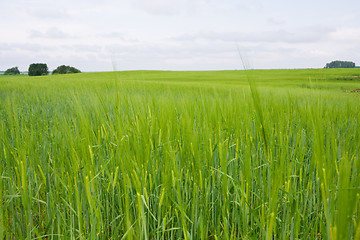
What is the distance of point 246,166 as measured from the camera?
692mm

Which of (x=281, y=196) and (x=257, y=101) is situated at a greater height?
(x=257, y=101)

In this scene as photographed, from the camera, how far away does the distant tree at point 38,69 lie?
115 feet

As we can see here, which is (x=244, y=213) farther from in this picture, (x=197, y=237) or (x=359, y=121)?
(x=359, y=121)

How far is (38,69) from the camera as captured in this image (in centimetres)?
3500

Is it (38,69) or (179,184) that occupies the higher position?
(38,69)

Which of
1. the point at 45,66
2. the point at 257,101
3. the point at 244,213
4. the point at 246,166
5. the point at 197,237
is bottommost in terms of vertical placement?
the point at 197,237

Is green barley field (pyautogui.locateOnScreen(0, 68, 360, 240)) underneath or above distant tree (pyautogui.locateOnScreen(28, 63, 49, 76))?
underneath

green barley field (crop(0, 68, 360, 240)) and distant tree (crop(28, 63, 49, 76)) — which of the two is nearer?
green barley field (crop(0, 68, 360, 240))

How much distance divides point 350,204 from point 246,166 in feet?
1.05

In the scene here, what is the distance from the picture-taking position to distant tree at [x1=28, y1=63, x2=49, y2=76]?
35.0m

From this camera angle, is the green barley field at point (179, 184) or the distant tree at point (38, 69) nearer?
the green barley field at point (179, 184)

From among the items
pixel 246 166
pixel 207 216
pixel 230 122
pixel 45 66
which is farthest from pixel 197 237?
pixel 45 66

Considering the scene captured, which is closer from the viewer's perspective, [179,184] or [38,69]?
[179,184]

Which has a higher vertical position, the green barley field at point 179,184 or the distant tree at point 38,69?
the distant tree at point 38,69
